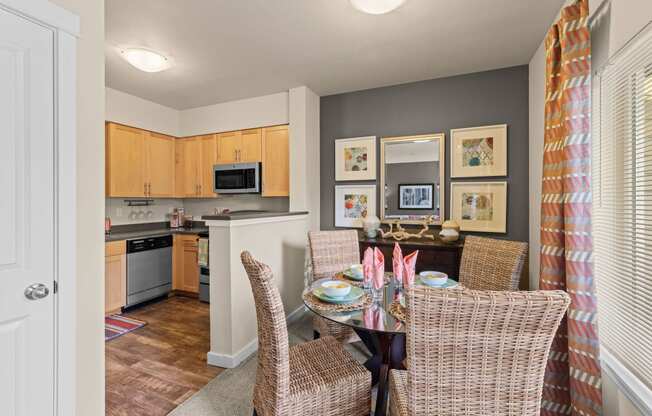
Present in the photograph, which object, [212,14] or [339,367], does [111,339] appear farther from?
[212,14]

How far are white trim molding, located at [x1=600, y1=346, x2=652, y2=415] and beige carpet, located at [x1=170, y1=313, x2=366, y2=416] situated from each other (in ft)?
4.94

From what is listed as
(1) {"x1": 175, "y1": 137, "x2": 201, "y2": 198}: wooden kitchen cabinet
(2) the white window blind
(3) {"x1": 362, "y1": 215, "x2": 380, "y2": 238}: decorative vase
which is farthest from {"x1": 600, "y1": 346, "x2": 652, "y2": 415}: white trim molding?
(1) {"x1": 175, "y1": 137, "x2": 201, "y2": 198}: wooden kitchen cabinet

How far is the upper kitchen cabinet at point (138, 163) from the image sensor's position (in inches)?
140

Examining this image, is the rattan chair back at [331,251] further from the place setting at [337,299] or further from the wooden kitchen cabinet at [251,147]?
the wooden kitchen cabinet at [251,147]

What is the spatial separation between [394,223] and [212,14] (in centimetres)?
260

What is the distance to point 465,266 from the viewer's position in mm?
2344

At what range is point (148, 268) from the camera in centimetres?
371

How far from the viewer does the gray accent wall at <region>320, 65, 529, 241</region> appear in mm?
2896

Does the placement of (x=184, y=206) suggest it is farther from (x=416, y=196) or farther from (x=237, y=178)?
(x=416, y=196)

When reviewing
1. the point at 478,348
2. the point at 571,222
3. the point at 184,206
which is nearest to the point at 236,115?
the point at 184,206

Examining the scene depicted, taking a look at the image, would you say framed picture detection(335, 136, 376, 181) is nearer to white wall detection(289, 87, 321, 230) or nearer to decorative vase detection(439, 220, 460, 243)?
white wall detection(289, 87, 321, 230)

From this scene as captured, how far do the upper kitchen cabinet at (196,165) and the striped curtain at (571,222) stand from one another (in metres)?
3.84
